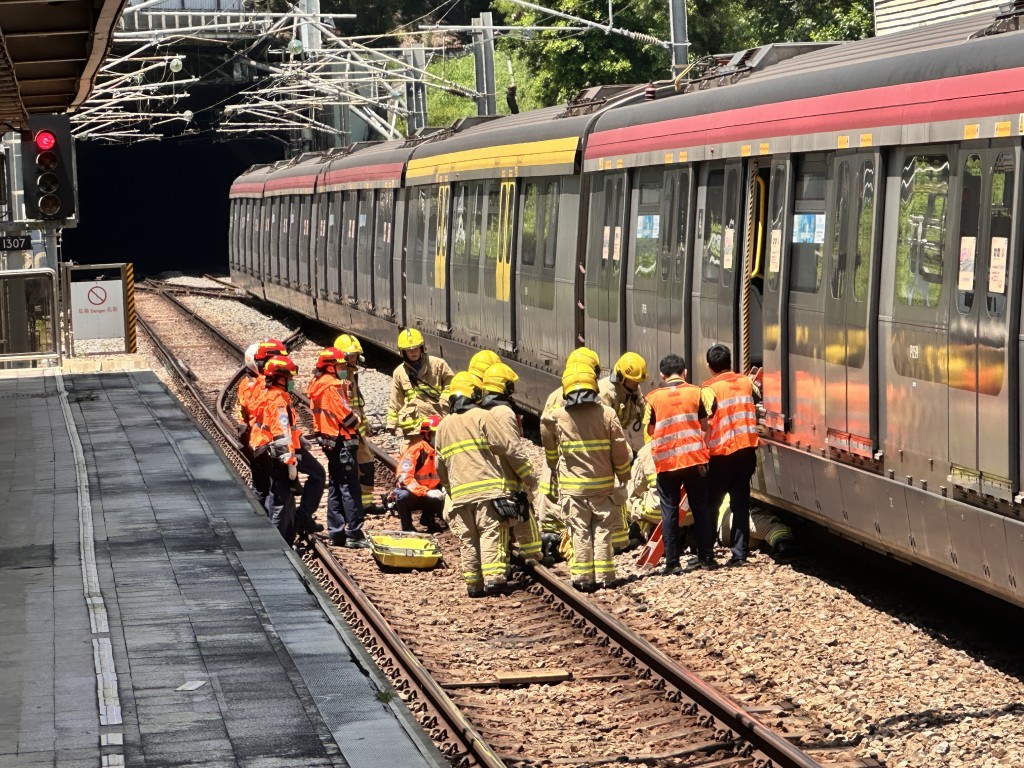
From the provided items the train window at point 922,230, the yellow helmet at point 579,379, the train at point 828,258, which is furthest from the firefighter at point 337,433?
the train window at point 922,230

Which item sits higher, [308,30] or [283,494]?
[308,30]

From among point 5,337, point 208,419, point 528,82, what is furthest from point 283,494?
point 528,82

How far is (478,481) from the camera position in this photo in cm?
1243

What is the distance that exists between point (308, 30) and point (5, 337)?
19.9 meters

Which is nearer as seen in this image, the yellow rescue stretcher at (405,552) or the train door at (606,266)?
the yellow rescue stretcher at (405,552)

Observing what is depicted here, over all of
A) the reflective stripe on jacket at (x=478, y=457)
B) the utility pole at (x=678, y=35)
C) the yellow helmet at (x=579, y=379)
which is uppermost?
the utility pole at (x=678, y=35)

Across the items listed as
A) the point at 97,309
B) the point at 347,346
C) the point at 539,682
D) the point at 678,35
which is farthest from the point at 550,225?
the point at 97,309

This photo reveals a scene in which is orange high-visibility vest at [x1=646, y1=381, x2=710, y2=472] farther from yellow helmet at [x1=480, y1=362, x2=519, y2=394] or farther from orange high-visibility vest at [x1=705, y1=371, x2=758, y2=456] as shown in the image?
yellow helmet at [x1=480, y1=362, x2=519, y2=394]

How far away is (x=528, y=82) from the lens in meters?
66.1

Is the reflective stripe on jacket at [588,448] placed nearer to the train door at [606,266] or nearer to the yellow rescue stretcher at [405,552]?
the yellow rescue stretcher at [405,552]

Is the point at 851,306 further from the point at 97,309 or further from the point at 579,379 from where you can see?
the point at 97,309

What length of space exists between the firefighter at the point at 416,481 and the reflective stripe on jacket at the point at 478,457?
7.69 ft

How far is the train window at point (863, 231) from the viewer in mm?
10758

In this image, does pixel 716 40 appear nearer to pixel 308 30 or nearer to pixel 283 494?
pixel 308 30
